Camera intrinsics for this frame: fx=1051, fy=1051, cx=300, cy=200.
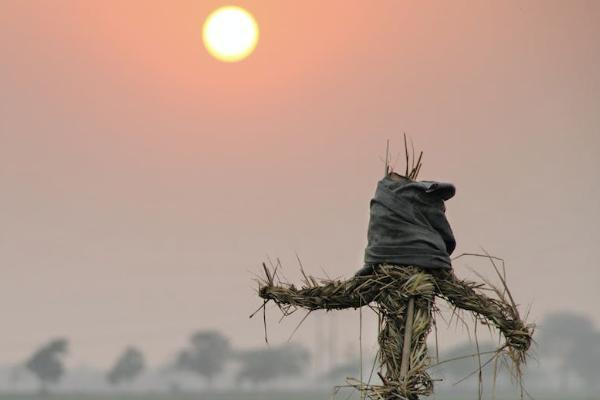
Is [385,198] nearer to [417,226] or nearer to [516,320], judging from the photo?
[417,226]

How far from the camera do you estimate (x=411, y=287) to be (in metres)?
5.88

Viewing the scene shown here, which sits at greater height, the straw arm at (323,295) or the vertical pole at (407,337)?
the straw arm at (323,295)

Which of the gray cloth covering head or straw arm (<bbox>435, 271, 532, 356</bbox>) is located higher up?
the gray cloth covering head

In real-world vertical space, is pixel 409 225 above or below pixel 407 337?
above

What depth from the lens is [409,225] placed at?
5.91 m

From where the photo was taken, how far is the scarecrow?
589 cm

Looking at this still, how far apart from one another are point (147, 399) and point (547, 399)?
46.5 m

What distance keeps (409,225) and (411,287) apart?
35cm

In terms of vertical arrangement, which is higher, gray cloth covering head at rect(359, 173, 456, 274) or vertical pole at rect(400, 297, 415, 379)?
gray cloth covering head at rect(359, 173, 456, 274)

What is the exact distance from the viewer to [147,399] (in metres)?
124

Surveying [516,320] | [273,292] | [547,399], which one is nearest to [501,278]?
[516,320]

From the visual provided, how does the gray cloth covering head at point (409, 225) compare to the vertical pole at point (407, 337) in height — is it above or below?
above

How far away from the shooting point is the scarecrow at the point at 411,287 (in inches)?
232

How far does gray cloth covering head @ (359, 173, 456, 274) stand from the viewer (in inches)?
232
